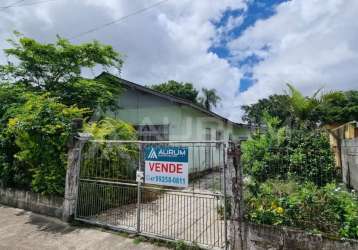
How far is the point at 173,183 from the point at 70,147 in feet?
8.96

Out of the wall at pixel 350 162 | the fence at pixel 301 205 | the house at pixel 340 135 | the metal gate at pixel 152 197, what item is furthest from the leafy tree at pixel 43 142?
the house at pixel 340 135

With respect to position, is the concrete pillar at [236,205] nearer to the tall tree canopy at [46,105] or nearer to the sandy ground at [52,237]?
the sandy ground at [52,237]

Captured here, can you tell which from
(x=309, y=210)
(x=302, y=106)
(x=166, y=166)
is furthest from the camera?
(x=302, y=106)

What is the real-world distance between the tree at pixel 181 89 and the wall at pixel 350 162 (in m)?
21.1

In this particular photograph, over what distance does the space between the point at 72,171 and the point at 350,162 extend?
6.27m

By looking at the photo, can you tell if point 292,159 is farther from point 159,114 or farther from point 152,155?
point 159,114

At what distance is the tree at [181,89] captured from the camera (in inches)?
1067

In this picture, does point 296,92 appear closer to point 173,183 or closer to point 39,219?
point 173,183

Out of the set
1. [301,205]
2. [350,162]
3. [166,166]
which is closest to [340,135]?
[350,162]

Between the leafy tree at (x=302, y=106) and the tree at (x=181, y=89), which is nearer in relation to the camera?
the leafy tree at (x=302, y=106)

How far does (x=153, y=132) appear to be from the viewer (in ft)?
35.1

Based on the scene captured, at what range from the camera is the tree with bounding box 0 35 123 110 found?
927 centimetres

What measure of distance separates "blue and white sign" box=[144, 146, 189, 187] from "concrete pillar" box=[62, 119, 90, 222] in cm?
177

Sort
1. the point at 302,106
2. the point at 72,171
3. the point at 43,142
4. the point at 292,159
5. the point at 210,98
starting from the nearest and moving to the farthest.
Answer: the point at 292,159
the point at 72,171
the point at 43,142
the point at 302,106
the point at 210,98
